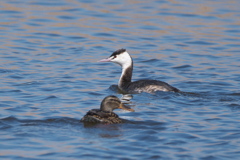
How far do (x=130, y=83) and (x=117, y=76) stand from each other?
5.30 feet

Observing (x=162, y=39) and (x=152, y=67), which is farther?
(x=162, y=39)

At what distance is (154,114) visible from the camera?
1277 centimetres

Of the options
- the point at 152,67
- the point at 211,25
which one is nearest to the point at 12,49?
the point at 152,67

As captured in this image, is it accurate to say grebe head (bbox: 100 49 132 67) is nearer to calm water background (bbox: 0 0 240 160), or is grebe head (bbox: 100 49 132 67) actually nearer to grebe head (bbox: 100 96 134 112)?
calm water background (bbox: 0 0 240 160)

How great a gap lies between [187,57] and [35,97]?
6.82 m

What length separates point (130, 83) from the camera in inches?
627

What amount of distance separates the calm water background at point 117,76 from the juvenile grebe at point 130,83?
234 mm

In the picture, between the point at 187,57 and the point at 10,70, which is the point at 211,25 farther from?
the point at 10,70

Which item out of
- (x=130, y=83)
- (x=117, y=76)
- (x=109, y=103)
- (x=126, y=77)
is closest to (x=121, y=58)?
(x=126, y=77)

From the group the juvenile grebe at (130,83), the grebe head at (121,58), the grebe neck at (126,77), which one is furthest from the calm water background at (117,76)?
the grebe head at (121,58)

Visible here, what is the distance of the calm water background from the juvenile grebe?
234 millimetres

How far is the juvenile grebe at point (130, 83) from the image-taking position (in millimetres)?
14922

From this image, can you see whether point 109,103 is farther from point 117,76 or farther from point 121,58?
point 117,76

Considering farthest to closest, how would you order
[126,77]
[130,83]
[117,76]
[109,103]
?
[117,76] → [126,77] → [130,83] → [109,103]
